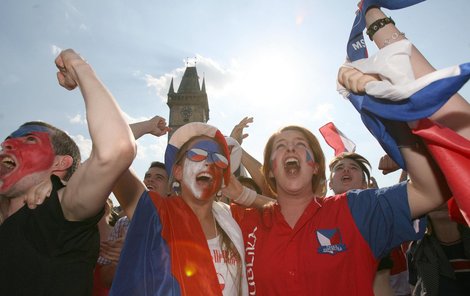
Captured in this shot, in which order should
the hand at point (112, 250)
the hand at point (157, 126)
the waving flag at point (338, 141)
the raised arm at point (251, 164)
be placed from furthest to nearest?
the waving flag at point (338, 141), the raised arm at point (251, 164), the hand at point (157, 126), the hand at point (112, 250)

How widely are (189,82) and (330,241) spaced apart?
51224 millimetres

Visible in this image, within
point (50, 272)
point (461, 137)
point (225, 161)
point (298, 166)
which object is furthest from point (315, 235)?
point (50, 272)

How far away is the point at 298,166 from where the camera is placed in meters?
2.40

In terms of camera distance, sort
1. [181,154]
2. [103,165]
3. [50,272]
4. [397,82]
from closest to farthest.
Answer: [397,82], [103,165], [50,272], [181,154]

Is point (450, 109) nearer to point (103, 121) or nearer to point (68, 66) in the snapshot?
point (103, 121)

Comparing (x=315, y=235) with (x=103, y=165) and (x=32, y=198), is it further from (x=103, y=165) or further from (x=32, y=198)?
(x=32, y=198)

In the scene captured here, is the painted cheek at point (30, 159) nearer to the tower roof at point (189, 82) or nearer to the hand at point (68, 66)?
the hand at point (68, 66)

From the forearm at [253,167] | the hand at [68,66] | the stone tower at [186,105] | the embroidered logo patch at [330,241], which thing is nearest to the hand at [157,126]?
the forearm at [253,167]

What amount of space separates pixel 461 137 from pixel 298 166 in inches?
50.4

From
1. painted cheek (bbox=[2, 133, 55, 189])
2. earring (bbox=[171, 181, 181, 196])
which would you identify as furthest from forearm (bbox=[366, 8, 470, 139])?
painted cheek (bbox=[2, 133, 55, 189])

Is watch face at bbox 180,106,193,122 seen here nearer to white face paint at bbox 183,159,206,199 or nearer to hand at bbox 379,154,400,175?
hand at bbox 379,154,400,175

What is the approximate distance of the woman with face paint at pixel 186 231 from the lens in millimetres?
1712

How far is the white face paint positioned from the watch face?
44.8 meters

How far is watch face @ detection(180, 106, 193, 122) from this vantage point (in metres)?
46.7
